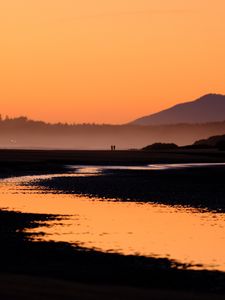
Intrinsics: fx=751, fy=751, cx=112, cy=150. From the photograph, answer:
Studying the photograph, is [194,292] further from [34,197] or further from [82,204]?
[34,197]

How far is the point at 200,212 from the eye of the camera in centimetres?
4612

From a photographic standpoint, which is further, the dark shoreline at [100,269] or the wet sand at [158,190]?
the wet sand at [158,190]

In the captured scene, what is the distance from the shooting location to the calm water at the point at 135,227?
98.7 ft

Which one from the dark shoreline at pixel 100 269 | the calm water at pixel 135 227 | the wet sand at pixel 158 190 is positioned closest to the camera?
the dark shoreline at pixel 100 269

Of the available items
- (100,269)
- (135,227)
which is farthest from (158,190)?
(100,269)

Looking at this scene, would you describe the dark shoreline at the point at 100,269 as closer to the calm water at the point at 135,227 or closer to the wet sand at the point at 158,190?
the calm water at the point at 135,227

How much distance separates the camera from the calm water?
30.1m

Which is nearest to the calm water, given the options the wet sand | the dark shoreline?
the dark shoreline

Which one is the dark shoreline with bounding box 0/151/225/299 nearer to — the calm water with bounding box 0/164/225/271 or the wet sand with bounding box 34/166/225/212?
the calm water with bounding box 0/164/225/271

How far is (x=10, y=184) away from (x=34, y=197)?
698 inches

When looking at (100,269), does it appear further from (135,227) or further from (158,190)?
(158,190)

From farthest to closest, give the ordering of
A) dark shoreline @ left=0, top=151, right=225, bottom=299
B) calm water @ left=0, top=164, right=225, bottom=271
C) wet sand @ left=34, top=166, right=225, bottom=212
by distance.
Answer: wet sand @ left=34, top=166, right=225, bottom=212
calm water @ left=0, top=164, right=225, bottom=271
dark shoreline @ left=0, top=151, right=225, bottom=299

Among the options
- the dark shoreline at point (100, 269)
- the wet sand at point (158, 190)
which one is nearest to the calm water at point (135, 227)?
the dark shoreline at point (100, 269)

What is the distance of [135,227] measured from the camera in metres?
38.3
